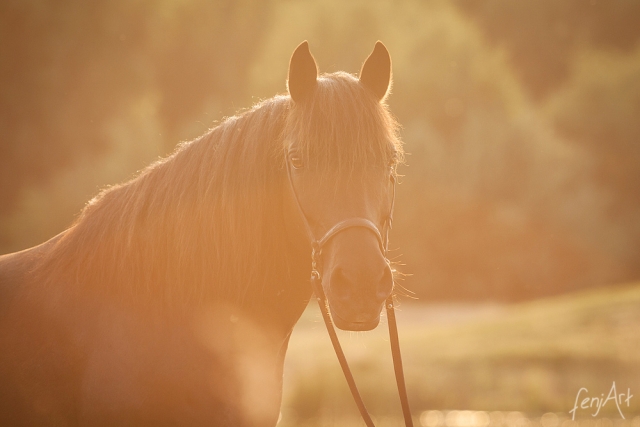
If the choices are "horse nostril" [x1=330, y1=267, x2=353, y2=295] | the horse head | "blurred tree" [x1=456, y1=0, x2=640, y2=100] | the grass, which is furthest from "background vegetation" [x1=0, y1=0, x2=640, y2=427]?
"horse nostril" [x1=330, y1=267, x2=353, y2=295]

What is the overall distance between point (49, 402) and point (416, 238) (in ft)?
98.5

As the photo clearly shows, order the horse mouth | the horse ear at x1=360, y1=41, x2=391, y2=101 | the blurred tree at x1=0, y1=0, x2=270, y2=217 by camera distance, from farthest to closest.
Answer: the blurred tree at x1=0, y1=0, x2=270, y2=217 < the horse ear at x1=360, y1=41, x2=391, y2=101 < the horse mouth

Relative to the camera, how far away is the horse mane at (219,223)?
2625mm

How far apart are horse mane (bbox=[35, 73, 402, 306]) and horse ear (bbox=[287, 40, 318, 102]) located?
53 mm

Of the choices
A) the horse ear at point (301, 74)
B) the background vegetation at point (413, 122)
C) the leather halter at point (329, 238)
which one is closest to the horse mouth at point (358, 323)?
the leather halter at point (329, 238)

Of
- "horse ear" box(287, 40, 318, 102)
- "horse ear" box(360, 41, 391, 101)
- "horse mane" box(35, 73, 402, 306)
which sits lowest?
"horse mane" box(35, 73, 402, 306)

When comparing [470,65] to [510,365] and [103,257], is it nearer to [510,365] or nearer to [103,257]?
[510,365]

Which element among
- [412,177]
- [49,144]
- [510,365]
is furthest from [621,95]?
[49,144]

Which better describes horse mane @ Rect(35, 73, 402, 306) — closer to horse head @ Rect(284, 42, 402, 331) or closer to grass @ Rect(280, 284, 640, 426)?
horse head @ Rect(284, 42, 402, 331)

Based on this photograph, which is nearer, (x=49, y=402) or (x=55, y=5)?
(x=49, y=402)

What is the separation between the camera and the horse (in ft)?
8.02

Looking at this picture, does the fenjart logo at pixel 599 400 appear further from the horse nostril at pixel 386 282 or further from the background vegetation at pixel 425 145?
the horse nostril at pixel 386 282

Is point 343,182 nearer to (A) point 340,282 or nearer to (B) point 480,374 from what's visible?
(A) point 340,282

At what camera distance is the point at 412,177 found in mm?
31188
